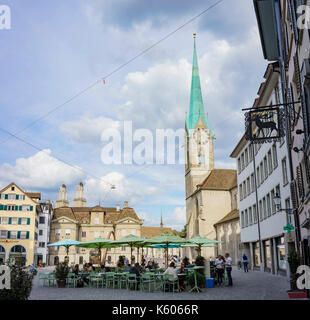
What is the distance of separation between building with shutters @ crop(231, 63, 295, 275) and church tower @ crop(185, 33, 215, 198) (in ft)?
114

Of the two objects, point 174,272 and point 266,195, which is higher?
point 266,195

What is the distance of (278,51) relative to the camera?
21781 millimetres

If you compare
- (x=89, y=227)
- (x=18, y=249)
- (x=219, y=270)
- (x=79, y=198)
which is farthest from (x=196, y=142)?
(x=79, y=198)

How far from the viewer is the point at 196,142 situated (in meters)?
82.6

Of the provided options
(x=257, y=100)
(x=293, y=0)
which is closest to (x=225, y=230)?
(x=257, y=100)

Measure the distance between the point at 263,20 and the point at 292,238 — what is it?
1198cm

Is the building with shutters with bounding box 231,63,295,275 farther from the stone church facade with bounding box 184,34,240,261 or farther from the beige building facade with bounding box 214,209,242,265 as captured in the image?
the stone church facade with bounding box 184,34,240,261

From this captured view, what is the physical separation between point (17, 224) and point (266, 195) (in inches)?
1867

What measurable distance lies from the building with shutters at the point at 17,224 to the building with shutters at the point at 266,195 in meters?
38.8

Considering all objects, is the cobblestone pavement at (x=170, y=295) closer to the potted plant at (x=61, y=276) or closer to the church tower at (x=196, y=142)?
the potted plant at (x=61, y=276)

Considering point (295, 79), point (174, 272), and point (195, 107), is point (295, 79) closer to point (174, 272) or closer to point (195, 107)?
point (174, 272)

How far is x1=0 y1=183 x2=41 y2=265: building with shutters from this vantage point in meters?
64.5

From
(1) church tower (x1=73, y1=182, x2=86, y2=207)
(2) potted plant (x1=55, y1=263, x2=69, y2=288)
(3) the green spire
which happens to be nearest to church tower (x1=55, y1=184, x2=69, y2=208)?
(1) church tower (x1=73, y1=182, x2=86, y2=207)
